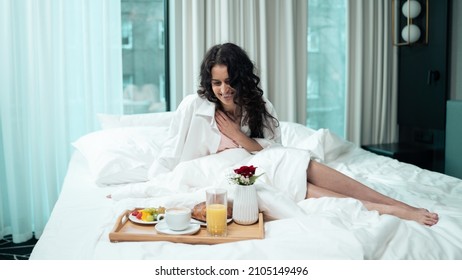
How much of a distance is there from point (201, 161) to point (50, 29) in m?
1.41

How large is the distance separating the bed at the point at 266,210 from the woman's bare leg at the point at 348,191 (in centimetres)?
10

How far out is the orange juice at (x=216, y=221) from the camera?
4.58 feet

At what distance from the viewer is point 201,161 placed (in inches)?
80.3

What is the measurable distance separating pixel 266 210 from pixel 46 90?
1807 millimetres

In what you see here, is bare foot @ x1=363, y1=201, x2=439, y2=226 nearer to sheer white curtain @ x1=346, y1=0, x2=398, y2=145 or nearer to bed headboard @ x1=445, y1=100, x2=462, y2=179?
bed headboard @ x1=445, y1=100, x2=462, y2=179

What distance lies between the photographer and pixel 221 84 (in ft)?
7.03

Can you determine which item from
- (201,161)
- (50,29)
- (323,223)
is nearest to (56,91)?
(50,29)

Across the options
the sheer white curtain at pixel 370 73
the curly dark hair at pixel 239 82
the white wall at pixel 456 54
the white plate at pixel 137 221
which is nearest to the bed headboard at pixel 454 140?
the white wall at pixel 456 54

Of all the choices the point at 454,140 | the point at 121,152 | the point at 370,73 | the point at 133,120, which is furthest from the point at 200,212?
the point at 370,73

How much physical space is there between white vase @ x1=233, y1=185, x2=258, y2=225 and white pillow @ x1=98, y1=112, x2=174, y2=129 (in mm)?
1480

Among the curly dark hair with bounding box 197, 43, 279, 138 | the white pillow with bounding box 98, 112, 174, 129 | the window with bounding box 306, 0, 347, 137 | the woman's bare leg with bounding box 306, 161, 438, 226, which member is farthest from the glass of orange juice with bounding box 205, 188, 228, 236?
the window with bounding box 306, 0, 347, 137

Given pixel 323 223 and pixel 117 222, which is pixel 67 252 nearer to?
pixel 117 222

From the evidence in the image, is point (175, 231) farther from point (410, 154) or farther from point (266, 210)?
point (410, 154)

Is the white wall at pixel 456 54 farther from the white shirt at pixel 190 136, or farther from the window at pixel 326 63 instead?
the white shirt at pixel 190 136
